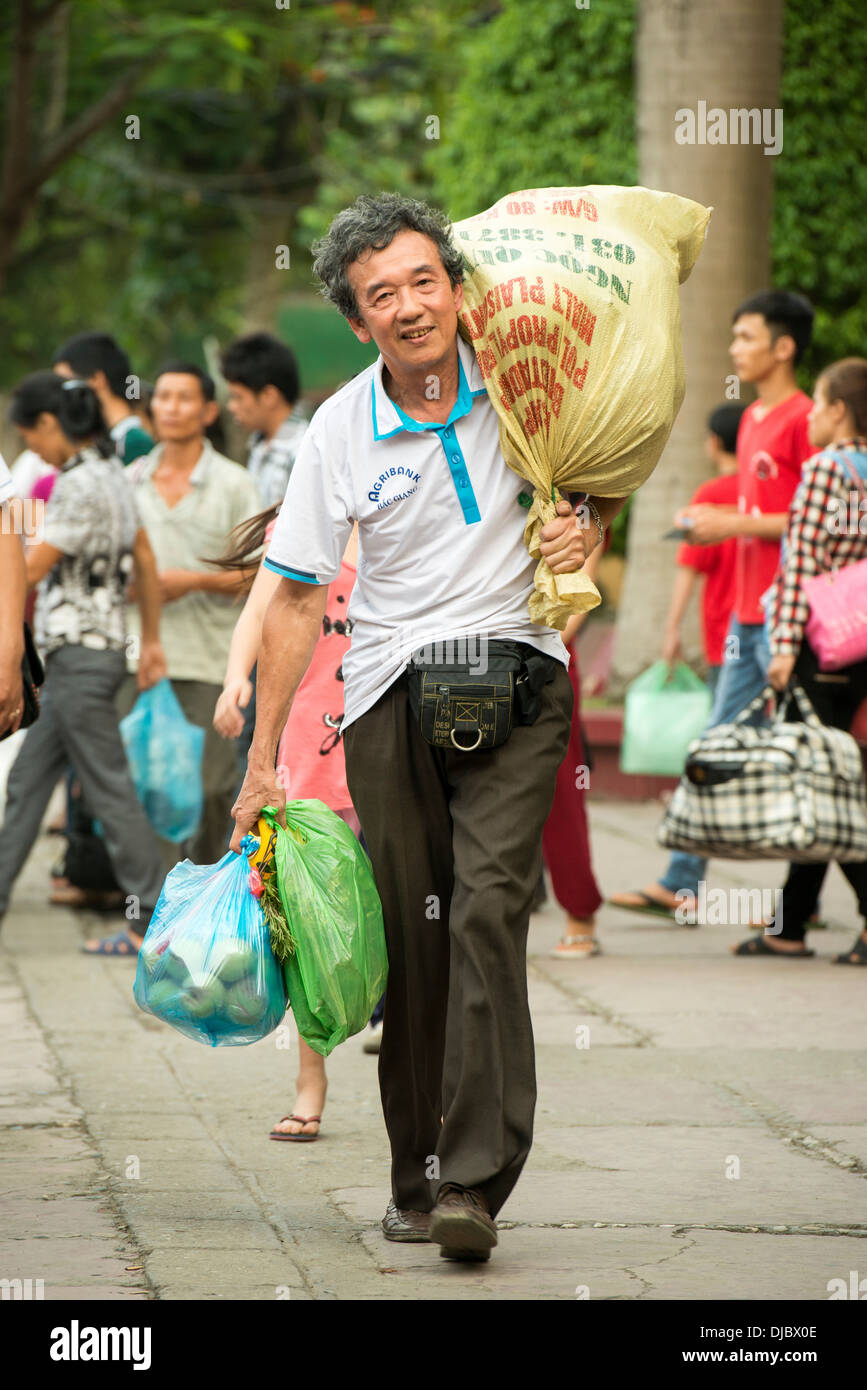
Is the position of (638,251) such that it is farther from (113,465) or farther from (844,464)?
(113,465)

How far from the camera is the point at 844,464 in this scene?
22.0 feet

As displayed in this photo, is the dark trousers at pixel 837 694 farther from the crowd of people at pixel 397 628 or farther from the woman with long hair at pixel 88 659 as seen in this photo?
the woman with long hair at pixel 88 659

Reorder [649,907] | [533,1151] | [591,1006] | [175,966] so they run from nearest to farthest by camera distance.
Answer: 1. [175,966]
2. [533,1151]
3. [591,1006]
4. [649,907]

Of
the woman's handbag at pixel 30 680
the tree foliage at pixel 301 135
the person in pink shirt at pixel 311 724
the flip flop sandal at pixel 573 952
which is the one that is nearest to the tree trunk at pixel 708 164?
the tree foliage at pixel 301 135

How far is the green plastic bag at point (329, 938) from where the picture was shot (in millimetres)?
3766

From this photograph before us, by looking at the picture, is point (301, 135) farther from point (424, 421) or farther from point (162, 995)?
point (162, 995)

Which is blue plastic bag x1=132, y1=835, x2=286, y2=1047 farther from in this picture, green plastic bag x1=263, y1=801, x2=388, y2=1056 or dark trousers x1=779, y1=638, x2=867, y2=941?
dark trousers x1=779, y1=638, x2=867, y2=941

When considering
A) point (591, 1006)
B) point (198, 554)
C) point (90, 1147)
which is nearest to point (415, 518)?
point (90, 1147)

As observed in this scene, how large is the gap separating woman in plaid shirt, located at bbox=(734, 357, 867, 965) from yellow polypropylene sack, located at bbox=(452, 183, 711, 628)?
2.88m

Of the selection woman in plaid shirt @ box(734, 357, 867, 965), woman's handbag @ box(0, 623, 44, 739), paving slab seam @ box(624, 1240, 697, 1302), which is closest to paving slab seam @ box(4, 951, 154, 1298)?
paving slab seam @ box(624, 1240, 697, 1302)

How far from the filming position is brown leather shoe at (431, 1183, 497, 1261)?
3568mm

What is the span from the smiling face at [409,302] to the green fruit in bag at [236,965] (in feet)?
3.84

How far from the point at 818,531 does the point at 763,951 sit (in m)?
1.55

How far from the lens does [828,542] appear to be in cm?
677
